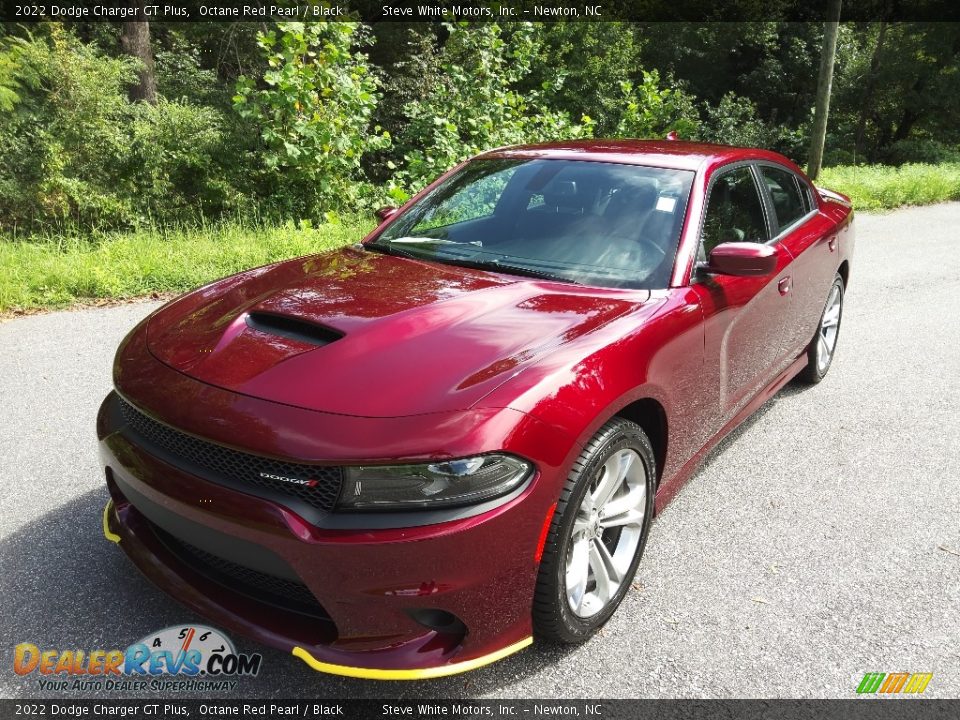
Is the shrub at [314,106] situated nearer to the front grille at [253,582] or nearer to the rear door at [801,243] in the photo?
the rear door at [801,243]

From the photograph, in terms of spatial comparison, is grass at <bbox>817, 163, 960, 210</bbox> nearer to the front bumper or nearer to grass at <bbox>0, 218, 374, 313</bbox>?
grass at <bbox>0, 218, 374, 313</bbox>

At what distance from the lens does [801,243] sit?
14.0ft

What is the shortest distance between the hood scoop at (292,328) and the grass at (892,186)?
1389 centimetres

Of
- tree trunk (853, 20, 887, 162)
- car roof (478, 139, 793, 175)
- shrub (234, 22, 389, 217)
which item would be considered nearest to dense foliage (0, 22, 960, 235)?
shrub (234, 22, 389, 217)

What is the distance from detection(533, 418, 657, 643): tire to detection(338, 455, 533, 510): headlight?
0.34m

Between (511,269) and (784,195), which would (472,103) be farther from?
(511,269)

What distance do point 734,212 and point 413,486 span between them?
2383mm

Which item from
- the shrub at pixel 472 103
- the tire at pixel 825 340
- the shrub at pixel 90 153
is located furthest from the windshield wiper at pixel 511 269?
the shrub at pixel 90 153

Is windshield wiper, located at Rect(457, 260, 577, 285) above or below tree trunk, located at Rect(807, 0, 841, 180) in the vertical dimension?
below

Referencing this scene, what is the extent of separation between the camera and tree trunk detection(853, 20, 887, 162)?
1356 inches

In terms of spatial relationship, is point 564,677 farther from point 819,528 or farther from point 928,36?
point 928,36

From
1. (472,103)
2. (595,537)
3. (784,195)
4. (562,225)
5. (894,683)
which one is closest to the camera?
(894,683)

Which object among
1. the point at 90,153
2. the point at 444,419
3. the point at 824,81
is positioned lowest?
the point at 444,419

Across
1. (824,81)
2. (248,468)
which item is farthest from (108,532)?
(824,81)
